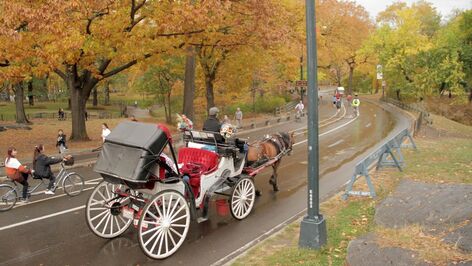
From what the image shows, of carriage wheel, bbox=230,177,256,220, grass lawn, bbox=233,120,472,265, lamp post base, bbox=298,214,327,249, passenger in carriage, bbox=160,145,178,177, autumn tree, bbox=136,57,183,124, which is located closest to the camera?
grass lawn, bbox=233,120,472,265

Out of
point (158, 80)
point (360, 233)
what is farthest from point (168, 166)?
point (158, 80)

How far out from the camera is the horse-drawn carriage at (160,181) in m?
7.55

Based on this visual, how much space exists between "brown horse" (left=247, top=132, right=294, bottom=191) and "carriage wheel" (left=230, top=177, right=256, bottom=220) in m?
1.44

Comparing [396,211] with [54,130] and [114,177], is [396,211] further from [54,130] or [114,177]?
[54,130]

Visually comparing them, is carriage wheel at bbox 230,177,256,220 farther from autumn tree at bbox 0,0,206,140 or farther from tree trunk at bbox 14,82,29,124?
tree trunk at bbox 14,82,29,124

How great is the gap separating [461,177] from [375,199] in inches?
124

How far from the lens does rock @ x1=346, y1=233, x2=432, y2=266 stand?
6.06 m

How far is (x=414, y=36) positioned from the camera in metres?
52.1

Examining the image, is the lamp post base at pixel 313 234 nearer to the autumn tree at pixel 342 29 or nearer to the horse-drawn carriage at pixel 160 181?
the horse-drawn carriage at pixel 160 181

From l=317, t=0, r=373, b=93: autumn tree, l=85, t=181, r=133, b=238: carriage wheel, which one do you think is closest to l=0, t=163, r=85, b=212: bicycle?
l=85, t=181, r=133, b=238: carriage wheel

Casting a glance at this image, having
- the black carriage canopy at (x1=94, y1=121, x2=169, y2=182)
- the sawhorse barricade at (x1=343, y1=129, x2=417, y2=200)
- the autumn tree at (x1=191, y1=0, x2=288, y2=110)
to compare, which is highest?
the autumn tree at (x1=191, y1=0, x2=288, y2=110)

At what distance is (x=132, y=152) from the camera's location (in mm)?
7586

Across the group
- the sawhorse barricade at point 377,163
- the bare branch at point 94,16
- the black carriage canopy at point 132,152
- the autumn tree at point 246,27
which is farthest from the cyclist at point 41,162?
the autumn tree at point 246,27

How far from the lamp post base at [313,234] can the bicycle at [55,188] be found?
7613 millimetres
